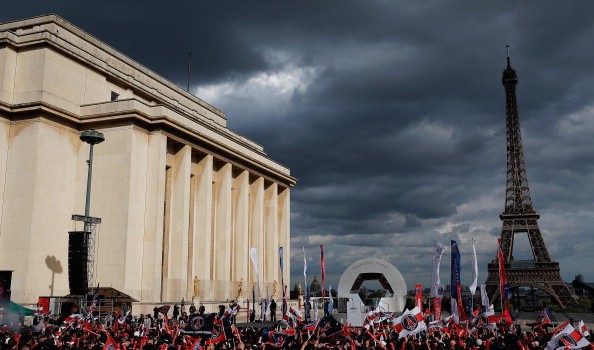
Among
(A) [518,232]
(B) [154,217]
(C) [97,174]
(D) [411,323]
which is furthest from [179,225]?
(A) [518,232]

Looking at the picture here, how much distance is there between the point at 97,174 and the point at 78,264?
12.5m

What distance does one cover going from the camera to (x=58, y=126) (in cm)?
4425

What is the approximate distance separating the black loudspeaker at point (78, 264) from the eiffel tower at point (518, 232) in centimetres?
6726

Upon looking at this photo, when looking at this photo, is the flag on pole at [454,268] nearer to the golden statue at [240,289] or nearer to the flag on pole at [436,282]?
the flag on pole at [436,282]

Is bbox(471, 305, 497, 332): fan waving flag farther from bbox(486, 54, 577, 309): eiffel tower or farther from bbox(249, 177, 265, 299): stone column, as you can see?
bbox(486, 54, 577, 309): eiffel tower

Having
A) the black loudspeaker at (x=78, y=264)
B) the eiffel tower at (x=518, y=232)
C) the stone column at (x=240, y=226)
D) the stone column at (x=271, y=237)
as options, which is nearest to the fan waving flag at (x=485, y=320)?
the black loudspeaker at (x=78, y=264)

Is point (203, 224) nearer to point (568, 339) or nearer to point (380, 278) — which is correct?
point (380, 278)

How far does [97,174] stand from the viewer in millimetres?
44406

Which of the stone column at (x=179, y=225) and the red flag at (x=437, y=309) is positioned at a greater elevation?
the stone column at (x=179, y=225)

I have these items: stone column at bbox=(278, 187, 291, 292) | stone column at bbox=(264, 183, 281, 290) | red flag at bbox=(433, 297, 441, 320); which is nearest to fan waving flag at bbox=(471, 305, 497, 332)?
red flag at bbox=(433, 297, 441, 320)

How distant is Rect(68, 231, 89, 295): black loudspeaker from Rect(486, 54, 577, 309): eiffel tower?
67257 mm

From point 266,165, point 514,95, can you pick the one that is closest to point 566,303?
point 514,95

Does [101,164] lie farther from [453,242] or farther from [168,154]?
[453,242]

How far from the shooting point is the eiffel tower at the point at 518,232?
87875mm
